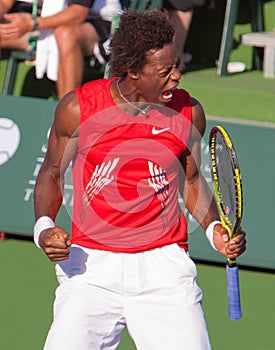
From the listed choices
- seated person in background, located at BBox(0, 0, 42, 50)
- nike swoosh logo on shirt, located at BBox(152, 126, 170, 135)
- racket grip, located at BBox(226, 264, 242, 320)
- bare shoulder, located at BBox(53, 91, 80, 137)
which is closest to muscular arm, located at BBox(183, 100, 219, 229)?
nike swoosh logo on shirt, located at BBox(152, 126, 170, 135)

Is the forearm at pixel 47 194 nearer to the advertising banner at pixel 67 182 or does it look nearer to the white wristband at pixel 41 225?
the white wristband at pixel 41 225

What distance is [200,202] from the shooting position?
14.9ft

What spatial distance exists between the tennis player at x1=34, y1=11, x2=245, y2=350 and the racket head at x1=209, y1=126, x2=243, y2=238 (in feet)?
0.21

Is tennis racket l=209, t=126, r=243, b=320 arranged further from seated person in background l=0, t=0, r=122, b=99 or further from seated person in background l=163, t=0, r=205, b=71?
seated person in background l=163, t=0, r=205, b=71

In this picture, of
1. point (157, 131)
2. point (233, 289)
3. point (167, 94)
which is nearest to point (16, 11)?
point (157, 131)

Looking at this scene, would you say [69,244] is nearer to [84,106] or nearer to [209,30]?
[84,106]

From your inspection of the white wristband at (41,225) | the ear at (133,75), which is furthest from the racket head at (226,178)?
the white wristband at (41,225)

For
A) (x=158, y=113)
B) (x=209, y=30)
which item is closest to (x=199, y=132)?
(x=158, y=113)

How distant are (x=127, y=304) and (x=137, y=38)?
104cm

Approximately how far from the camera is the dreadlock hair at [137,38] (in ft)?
13.9

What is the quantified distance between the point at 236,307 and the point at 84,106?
1.00 meters

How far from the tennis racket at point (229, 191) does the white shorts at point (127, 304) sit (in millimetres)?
153

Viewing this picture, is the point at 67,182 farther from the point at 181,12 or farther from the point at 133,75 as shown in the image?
the point at 133,75

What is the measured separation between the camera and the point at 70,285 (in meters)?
Answer: 4.25
